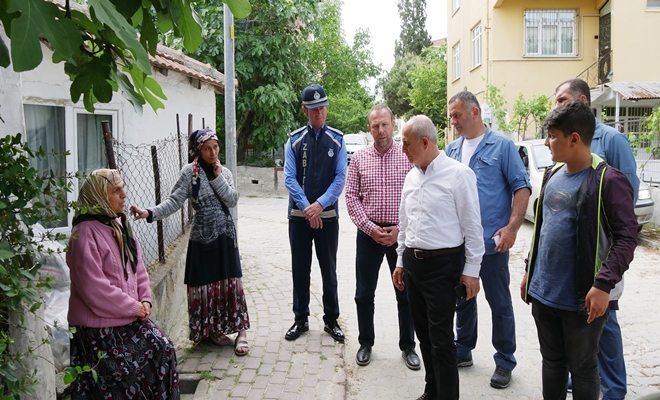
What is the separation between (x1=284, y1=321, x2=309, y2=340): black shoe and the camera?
5.07m

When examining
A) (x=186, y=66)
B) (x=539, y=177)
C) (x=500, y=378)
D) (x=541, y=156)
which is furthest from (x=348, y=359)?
(x=541, y=156)

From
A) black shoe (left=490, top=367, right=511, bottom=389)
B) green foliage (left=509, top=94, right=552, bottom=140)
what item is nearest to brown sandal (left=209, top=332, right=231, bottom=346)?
black shoe (left=490, top=367, right=511, bottom=389)

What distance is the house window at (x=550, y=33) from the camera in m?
20.5

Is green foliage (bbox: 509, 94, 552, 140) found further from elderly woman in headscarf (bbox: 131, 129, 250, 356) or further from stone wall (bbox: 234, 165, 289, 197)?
elderly woman in headscarf (bbox: 131, 129, 250, 356)

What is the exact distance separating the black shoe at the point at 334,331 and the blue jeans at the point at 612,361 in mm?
2162

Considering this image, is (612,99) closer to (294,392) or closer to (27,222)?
(294,392)

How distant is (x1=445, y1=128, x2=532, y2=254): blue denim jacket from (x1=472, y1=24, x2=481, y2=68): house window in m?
19.6

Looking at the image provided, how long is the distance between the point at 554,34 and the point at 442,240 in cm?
1968

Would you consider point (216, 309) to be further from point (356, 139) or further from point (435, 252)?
point (356, 139)

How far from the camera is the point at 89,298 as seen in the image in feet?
10.3

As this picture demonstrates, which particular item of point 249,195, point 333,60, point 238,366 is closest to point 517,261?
point 238,366

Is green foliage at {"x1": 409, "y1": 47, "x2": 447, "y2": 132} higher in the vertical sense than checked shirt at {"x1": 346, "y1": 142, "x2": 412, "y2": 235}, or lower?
higher

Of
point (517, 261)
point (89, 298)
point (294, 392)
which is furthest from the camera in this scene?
point (517, 261)

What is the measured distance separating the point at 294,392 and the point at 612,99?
17.6 meters
